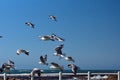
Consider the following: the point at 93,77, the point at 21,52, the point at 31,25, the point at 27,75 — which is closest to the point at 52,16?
the point at 31,25

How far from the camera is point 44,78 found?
19812mm

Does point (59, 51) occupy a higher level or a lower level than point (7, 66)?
higher

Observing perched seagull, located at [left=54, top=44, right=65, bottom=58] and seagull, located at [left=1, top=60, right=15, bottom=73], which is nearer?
perched seagull, located at [left=54, top=44, right=65, bottom=58]

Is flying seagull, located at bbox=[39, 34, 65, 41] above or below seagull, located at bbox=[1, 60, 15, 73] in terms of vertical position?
above

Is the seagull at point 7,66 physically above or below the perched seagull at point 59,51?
below

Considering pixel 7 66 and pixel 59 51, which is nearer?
pixel 59 51

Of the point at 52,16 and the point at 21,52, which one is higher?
the point at 52,16

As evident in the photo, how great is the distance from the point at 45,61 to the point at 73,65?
3.24 ft

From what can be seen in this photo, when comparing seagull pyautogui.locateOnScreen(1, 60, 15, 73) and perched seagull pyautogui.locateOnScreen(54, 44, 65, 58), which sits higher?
perched seagull pyautogui.locateOnScreen(54, 44, 65, 58)

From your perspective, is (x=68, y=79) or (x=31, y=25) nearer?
(x=31, y=25)

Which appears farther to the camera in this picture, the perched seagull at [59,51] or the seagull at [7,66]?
the seagull at [7,66]

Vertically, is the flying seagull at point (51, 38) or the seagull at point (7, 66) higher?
the flying seagull at point (51, 38)

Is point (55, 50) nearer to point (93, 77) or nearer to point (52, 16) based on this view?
point (52, 16)

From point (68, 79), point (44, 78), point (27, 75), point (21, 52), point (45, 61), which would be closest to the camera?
point (45, 61)
